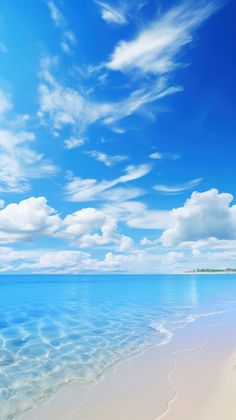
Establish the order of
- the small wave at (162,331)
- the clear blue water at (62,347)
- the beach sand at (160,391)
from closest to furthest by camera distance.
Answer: the beach sand at (160,391), the clear blue water at (62,347), the small wave at (162,331)

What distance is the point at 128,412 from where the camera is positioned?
25.6 ft

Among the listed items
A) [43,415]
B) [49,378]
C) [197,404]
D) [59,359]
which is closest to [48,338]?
[59,359]

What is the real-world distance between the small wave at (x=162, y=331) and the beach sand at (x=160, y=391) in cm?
175

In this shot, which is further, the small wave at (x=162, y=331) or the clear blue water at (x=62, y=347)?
the small wave at (x=162, y=331)

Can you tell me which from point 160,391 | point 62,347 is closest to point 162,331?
point 62,347

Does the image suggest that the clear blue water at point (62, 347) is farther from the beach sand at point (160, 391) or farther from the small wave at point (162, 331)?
the beach sand at point (160, 391)

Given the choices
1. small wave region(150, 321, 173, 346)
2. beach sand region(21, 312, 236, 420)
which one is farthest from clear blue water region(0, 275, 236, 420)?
beach sand region(21, 312, 236, 420)

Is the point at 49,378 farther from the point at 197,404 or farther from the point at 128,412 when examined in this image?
the point at 197,404

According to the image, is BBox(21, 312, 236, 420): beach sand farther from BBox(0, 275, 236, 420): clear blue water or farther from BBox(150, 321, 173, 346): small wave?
BBox(150, 321, 173, 346): small wave

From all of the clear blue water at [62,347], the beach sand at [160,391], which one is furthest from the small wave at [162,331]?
the beach sand at [160,391]

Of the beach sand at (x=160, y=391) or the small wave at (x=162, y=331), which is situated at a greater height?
the small wave at (x=162, y=331)

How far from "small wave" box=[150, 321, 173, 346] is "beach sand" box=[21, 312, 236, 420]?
1751 millimetres

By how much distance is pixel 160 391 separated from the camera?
911 centimetres

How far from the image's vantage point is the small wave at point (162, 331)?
15.6m
